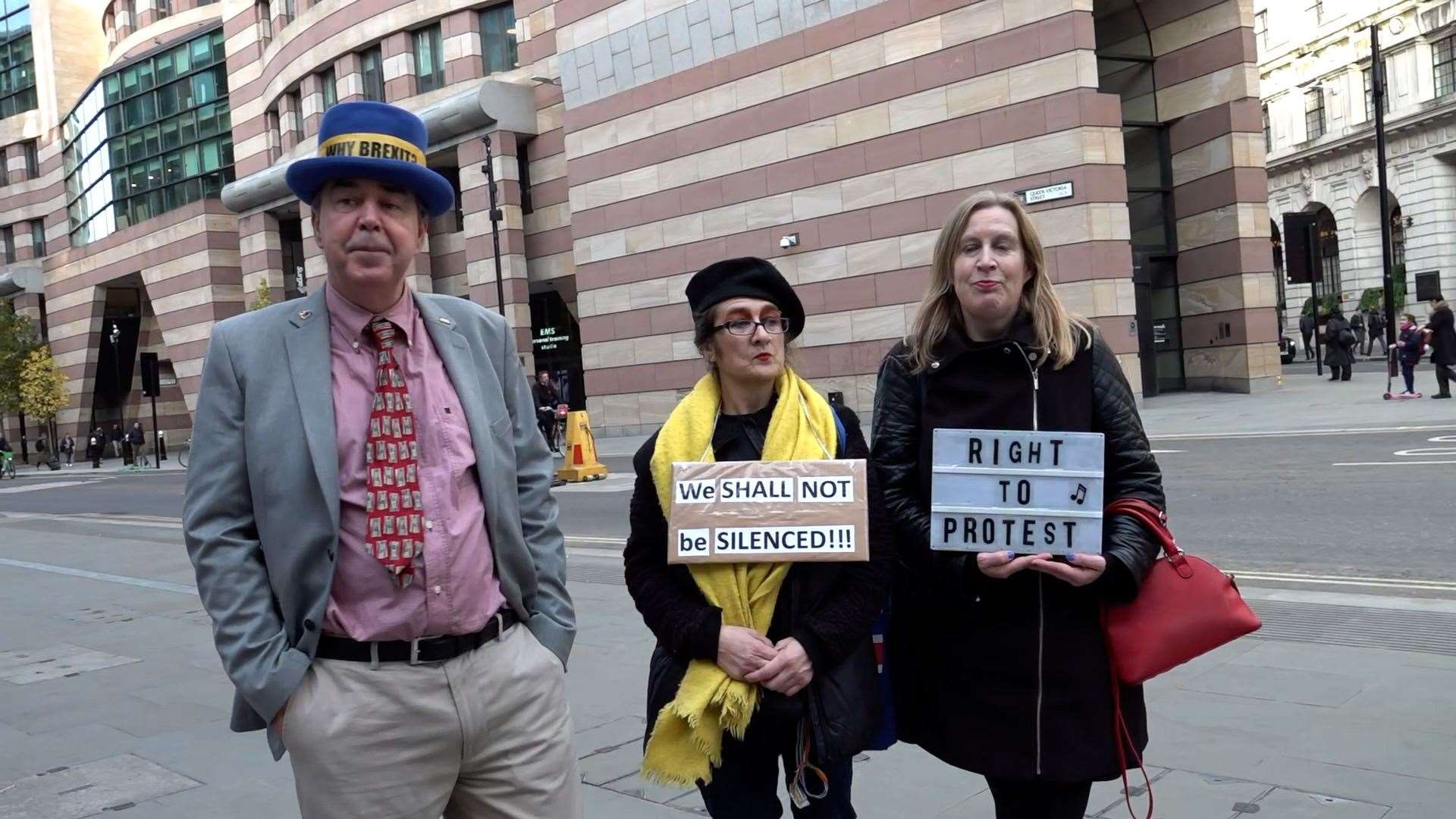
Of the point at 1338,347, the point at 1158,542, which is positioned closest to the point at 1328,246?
the point at 1338,347

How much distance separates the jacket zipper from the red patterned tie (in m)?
1.36

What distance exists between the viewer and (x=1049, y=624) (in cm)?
250

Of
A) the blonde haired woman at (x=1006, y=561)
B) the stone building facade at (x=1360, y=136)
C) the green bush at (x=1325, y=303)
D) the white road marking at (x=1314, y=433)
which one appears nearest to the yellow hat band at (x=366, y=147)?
the blonde haired woman at (x=1006, y=561)

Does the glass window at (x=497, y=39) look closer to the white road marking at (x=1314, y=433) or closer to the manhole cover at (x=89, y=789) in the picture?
the white road marking at (x=1314, y=433)

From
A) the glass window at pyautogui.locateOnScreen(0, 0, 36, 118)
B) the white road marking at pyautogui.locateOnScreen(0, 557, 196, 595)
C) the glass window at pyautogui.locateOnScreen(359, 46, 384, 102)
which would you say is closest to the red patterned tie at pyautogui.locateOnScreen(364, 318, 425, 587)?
the white road marking at pyautogui.locateOnScreen(0, 557, 196, 595)

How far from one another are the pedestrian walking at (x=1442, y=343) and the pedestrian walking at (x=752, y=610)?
1867cm

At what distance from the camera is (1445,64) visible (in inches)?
1711

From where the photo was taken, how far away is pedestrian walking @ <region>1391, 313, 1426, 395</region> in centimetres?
1838

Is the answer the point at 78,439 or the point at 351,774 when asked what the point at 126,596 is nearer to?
the point at 351,774

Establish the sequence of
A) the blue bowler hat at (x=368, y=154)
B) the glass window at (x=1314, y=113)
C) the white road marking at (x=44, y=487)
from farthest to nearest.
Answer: the glass window at (x=1314, y=113)
the white road marking at (x=44, y=487)
the blue bowler hat at (x=368, y=154)

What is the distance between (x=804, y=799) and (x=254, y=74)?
153ft

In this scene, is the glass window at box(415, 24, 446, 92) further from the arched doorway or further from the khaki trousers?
the arched doorway

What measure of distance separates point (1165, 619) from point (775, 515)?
90 cm

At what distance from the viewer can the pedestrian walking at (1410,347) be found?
1838cm
